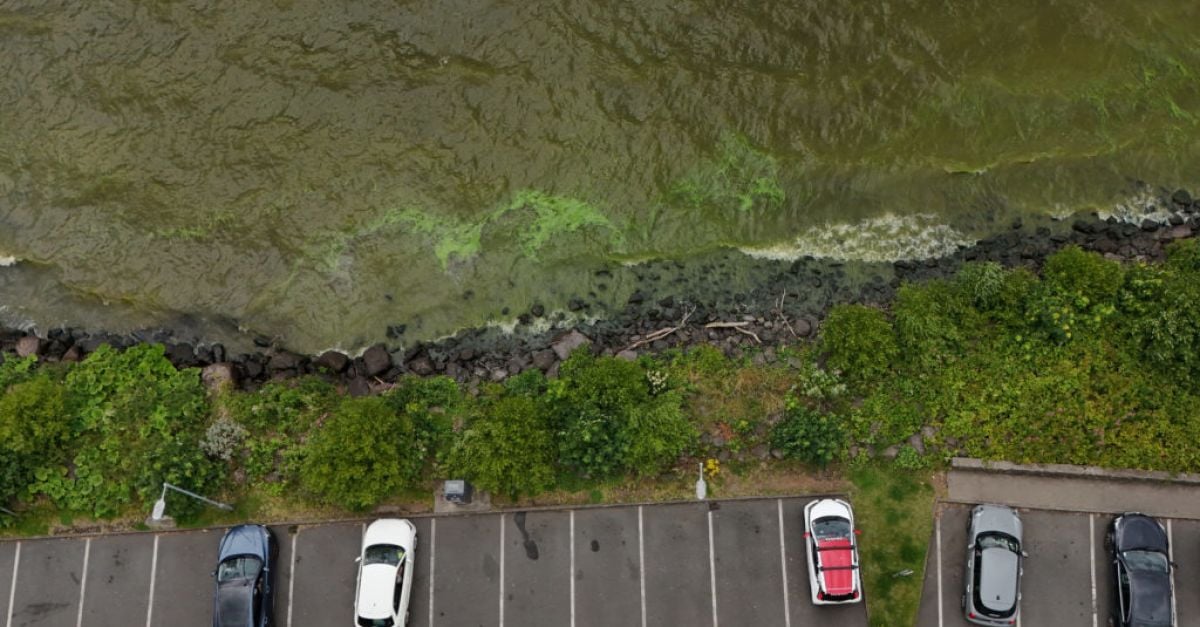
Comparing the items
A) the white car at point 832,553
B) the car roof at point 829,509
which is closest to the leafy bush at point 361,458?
the car roof at point 829,509

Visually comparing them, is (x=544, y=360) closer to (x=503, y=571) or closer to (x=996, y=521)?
(x=503, y=571)

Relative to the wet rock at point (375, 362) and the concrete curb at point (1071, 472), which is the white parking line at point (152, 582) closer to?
the wet rock at point (375, 362)

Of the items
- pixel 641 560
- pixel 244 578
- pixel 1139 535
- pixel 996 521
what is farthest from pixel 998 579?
pixel 244 578

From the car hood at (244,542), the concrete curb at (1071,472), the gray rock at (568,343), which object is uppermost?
the gray rock at (568,343)

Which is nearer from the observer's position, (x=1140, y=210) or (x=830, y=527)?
(x=830, y=527)

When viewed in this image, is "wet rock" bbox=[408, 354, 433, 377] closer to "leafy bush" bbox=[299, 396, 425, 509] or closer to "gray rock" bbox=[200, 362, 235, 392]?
"leafy bush" bbox=[299, 396, 425, 509]

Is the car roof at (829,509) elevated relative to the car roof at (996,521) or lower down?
elevated

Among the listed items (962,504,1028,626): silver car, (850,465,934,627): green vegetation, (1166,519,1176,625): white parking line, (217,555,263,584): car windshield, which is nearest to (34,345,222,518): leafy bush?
(217,555,263,584): car windshield
